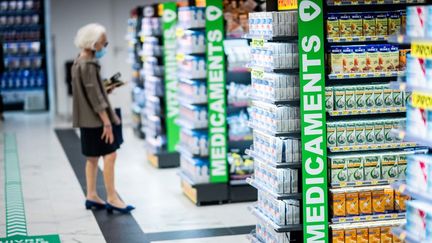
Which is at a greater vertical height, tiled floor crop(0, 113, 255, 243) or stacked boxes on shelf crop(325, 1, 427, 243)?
stacked boxes on shelf crop(325, 1, 427, 243)

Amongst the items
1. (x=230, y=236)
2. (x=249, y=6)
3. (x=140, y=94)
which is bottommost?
(x=230, y=236)

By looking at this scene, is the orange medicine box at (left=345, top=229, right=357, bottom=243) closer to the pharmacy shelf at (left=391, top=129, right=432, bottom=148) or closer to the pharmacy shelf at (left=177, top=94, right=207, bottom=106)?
the pharmacy shelf at (left=391, top=129, right=432, bottom=148)

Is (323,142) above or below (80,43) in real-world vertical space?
below

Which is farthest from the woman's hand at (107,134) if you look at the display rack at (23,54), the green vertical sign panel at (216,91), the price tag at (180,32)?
the display rack at (23,54)

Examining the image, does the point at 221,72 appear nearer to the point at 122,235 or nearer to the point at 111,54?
the point at 122,235

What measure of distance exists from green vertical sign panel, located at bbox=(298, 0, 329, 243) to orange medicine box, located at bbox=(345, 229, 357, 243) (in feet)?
0.46

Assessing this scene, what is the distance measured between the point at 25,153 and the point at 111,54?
524 centimetres

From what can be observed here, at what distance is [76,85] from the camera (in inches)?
332

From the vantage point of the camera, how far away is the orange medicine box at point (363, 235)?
6.41m

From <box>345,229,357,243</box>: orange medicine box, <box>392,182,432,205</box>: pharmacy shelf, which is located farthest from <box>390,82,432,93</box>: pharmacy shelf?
<box>345,229,357,243</box>: orange medicine box

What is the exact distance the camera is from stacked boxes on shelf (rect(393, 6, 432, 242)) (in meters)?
4.85

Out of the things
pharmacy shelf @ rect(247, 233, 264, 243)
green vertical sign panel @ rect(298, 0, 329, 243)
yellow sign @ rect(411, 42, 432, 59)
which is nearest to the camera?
yellow sign @ rect(411, 42, 432, 59)

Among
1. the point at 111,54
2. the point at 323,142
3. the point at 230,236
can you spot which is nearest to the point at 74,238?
the point at 230,236

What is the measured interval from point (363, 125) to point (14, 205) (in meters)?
4.39
